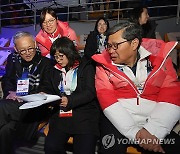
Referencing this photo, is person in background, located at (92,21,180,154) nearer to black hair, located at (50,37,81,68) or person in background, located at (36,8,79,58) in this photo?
black hair, located at (50,37,81,68)

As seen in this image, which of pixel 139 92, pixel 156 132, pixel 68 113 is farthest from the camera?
pixel 68 113

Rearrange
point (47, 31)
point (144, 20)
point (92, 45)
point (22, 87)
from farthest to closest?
point (92, 45) → point (144, 20) → point (47, 31) → point (22, 87)

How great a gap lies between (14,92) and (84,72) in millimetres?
740

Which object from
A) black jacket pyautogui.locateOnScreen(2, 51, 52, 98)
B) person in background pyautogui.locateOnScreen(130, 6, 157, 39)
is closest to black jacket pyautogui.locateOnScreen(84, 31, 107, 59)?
person in background pyautogui.locateOnScreen(130, 6, 157, 39)

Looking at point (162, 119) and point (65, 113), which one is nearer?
point (162, 119)

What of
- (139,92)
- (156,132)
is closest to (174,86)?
(139,92)

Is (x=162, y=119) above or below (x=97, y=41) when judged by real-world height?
below

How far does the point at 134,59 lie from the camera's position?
1784 mm

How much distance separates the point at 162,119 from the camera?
162cm

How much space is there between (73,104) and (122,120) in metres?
0.40

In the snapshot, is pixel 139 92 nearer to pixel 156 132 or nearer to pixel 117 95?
pixel 117 95

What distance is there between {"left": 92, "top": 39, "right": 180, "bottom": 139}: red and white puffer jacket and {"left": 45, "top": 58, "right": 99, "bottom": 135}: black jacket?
117 millimetres

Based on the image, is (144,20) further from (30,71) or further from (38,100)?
(38,100)

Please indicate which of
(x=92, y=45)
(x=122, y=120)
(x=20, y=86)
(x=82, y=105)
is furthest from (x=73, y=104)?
(x=92, y=45)
